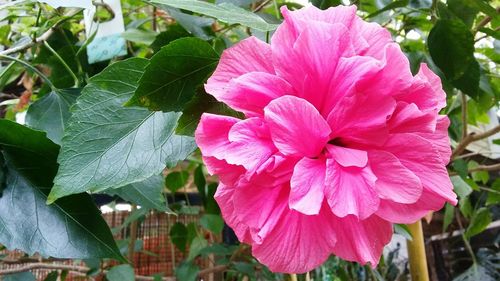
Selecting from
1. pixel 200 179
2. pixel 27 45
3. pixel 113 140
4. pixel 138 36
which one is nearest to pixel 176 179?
pixel 200 179

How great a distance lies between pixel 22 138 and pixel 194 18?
0.21m

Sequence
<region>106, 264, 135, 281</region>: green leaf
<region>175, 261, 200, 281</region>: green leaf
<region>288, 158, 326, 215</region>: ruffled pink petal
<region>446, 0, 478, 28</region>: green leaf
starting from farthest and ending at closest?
<region>175, 261, 200, 281</region>: green leaf, <region>106, 264, 135, 281</region>: green leaf, <region>446, 0, 478, 28</region>: green leaf, <region>288, 158, 326, 215</region>: ruffled pink petal

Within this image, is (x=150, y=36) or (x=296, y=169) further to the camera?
(x=150, y=36)

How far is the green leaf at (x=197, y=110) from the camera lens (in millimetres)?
258

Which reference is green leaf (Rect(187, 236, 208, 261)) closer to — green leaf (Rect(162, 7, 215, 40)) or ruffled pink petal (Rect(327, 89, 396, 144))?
green leaf (Rect(162, 7, 215, 40))

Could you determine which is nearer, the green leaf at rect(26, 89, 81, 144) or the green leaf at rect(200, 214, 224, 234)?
the green leaf at rect(26, 89, 81, 144)

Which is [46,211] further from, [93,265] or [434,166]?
[93,265]

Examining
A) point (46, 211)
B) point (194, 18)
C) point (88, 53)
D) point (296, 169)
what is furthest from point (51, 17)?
point (296, 169)

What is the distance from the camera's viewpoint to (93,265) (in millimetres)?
763

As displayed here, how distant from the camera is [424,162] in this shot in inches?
8.6

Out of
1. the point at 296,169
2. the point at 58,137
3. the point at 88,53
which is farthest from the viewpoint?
the point at 88,53

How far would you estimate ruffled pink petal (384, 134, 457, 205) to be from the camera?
0.71 ft

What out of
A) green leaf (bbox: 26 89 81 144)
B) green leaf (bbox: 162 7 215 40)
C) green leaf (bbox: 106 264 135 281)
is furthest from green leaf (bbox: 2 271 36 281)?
green leaf (bbox: 162 7 215 40)

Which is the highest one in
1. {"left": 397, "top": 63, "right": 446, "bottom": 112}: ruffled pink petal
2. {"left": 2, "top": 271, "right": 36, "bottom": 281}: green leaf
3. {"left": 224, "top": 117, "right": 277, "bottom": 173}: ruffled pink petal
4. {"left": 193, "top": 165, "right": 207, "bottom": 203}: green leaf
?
{"left": 193, "top": 165, "right": 207, "bottom": 203}: green leaf
